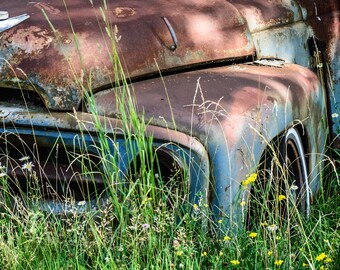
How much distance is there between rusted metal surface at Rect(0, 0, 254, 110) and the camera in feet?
11.0

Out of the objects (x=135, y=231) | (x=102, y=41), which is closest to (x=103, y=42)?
(x=102, y=41)

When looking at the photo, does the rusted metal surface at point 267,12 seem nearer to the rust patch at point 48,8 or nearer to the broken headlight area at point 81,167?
the rust patch at point 48,8

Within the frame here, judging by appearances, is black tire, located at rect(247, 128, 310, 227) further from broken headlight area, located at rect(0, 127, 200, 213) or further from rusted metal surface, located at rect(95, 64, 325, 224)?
broken headlight area, located at rect(0, 127, 200, 213)

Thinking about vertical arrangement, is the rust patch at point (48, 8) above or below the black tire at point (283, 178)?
above

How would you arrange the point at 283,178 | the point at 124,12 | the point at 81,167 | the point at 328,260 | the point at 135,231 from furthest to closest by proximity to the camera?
the point at 124,12, the point at 283,178, the point at 81,167, the point at 135,231, the point at 328,260

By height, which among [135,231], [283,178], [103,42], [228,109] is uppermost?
[103,42]

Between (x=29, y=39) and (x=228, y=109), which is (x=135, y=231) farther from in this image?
(x=29, y=39)

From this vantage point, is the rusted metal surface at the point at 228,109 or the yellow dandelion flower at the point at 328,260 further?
the rusted metal surface at the point at 228,109

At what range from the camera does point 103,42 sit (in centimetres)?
348

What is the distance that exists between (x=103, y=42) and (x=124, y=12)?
0.25 metres

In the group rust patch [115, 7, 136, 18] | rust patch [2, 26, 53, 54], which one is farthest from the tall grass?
rust patch [115, 7, 136, 18]

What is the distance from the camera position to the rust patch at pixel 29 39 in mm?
3404

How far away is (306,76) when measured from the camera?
3.93 metres

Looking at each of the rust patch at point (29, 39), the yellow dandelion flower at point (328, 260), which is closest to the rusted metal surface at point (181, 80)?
the rust patch at point (29, 39)
